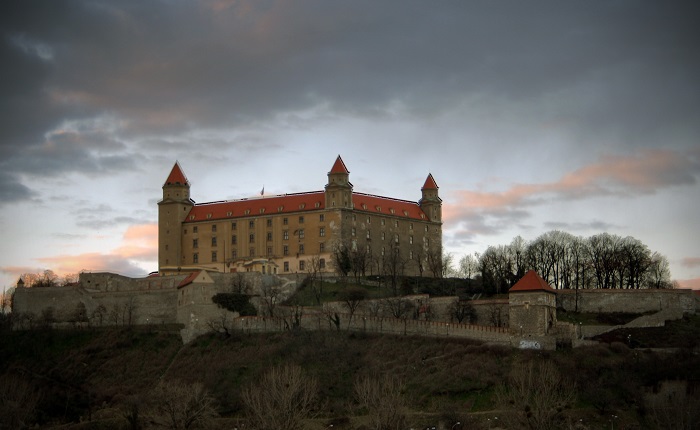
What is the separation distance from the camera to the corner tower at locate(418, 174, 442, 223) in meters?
121

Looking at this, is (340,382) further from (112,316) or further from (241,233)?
(241,233)

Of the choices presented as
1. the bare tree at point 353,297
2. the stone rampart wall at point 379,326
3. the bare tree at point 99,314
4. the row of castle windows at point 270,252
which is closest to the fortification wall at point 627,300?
the stone rampart wall at point 379,326

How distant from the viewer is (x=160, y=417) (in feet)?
223

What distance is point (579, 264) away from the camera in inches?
4028

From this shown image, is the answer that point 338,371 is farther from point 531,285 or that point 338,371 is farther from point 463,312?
point 531,285

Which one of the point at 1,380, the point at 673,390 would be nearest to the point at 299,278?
the point at 1,380

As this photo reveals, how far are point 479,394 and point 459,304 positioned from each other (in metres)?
16.9

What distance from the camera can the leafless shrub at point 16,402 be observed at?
2756 inches

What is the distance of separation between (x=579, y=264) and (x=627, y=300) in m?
16.4

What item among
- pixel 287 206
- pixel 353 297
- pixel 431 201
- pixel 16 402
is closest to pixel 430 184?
pixel 431 201

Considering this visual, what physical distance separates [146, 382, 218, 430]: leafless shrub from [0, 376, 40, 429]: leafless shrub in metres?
8.04

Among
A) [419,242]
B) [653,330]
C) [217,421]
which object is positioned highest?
[419,242]

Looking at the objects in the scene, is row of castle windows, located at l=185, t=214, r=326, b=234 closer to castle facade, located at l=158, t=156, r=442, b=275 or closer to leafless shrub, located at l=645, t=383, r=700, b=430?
castle facade, located at l=158, t=156, r=442, b=275

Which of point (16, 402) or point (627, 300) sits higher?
point (627, 300)
